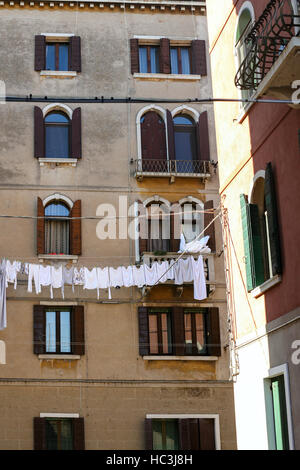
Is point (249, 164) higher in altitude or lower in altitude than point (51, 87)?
lower

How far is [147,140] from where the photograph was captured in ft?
92.2

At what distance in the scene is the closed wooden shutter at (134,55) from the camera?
28.9 meters

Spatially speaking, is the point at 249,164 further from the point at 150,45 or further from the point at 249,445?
the point at 150,45

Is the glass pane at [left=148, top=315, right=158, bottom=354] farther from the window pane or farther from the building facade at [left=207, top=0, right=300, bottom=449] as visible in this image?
the building facade at [left=207, top=0, right=300, bottom=449]

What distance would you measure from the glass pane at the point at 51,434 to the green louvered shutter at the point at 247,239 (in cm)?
1192

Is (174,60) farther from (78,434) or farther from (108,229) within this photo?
(78,434)

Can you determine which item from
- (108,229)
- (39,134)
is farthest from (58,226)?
(39,134)

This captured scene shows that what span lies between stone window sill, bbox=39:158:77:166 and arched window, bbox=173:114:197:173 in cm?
327

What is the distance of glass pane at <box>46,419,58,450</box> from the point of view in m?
25.3

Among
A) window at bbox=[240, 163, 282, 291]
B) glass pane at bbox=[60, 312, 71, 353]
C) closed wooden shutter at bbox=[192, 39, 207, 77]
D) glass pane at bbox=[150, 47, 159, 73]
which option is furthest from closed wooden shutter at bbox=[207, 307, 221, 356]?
window at bbox=[240, 163, 282, 291]

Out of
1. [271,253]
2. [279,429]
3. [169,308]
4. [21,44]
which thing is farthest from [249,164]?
[21,44]

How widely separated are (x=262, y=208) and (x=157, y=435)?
12.1 m

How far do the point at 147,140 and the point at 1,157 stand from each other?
4552mm

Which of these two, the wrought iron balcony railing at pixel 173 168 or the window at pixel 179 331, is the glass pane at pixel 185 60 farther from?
the window at pixel 179 331
